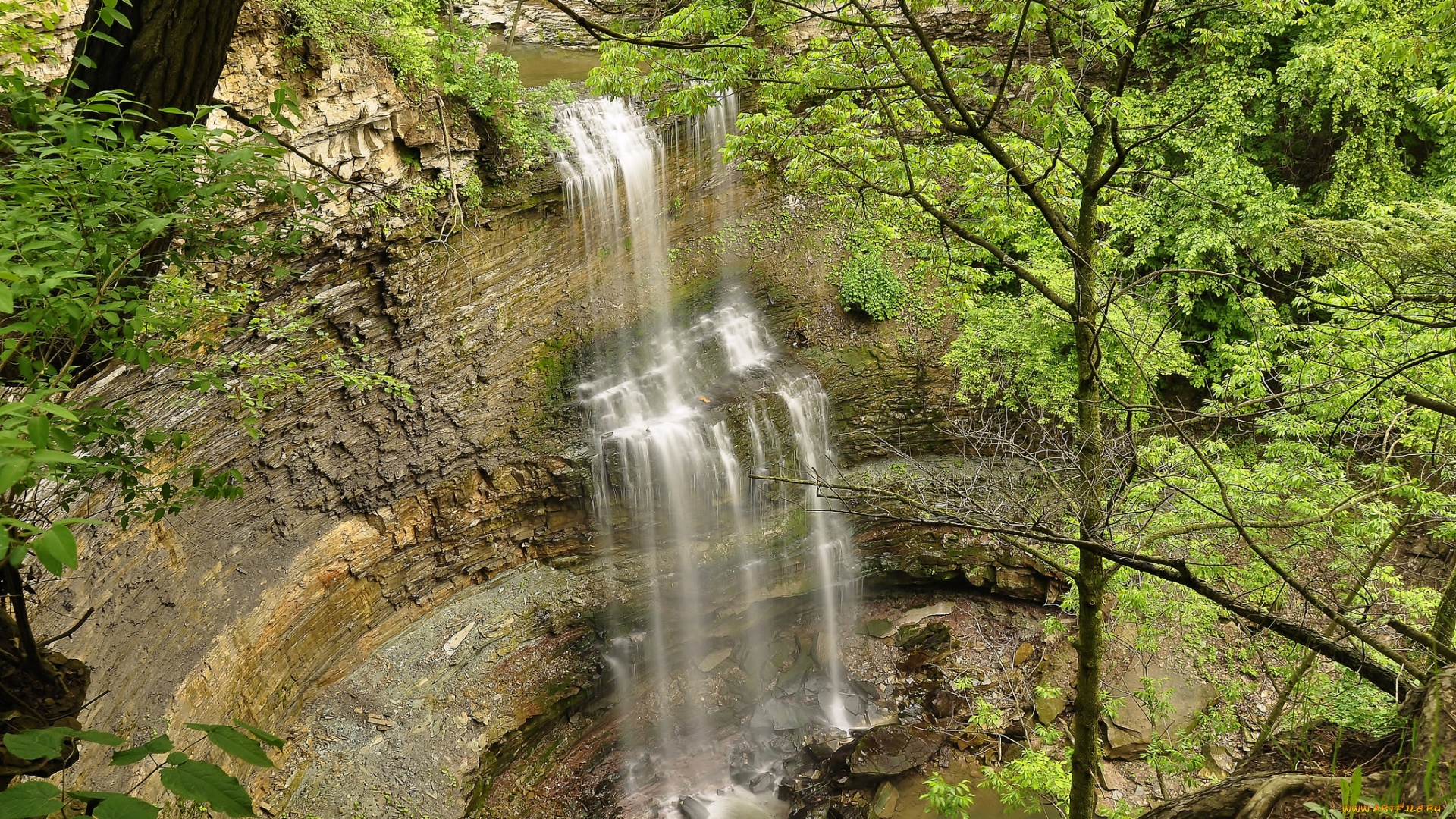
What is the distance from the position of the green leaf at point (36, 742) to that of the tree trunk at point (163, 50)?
2161 mm

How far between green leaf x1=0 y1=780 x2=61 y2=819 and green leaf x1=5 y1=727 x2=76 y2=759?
0.05 m

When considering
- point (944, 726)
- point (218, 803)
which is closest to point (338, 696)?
point (944, 726)

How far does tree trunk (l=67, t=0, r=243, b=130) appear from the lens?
256cm

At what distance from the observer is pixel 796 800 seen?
9281 mm

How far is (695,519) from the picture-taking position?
11.2 m

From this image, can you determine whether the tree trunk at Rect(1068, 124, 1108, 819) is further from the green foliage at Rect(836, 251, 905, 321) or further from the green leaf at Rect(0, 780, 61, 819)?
the green foliage at Rect(836, 251, 905, 321)

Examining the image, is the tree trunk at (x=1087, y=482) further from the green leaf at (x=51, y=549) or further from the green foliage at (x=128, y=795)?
the green leaf at (x=51, y=549)

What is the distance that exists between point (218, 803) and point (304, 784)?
8.72 metres

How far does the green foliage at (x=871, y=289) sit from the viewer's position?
43.9 feet

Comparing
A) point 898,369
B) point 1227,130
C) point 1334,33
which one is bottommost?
point 898,369

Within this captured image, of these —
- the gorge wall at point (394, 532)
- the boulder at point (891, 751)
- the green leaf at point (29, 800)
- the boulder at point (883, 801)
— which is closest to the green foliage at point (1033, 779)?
the gorge wall at point (394, 532)

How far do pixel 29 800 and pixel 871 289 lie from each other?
1317cm

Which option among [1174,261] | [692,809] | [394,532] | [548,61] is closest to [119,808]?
[692,809]

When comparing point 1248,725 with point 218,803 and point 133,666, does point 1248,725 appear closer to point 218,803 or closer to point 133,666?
point 218,803
